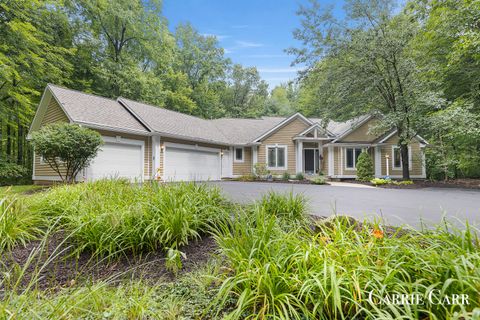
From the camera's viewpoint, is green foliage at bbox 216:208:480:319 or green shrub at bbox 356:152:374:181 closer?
green foliage at bbox 216:208:480:319

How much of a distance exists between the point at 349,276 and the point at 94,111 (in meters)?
13.8

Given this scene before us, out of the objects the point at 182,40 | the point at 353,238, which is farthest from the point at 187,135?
the point at 182,40

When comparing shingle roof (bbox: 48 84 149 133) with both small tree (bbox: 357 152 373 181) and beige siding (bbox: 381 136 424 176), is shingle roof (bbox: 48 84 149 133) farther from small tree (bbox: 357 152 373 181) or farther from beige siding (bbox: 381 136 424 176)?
beige siding (bbox: 381 136 424 176)

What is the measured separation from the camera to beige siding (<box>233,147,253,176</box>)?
19203 mm

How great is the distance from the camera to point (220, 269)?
246 centimetres

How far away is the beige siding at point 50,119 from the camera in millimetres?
11949

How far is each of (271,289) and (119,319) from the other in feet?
3.73

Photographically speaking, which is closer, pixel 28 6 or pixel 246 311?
pixel 246 311

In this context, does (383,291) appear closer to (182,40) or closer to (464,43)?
(464,43)

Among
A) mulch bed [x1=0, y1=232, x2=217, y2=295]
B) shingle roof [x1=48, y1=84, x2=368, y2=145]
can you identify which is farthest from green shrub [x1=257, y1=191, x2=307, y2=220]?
shingle roof [x1=48, y1=84, x2=368, y2=145]

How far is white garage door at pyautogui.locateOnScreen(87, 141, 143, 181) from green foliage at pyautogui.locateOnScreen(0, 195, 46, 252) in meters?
7.40

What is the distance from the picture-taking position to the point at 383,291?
1.64m

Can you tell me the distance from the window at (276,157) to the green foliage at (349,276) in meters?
16.2

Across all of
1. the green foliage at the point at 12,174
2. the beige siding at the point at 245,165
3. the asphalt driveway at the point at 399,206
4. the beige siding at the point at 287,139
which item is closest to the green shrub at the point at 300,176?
the beige siding at the point at 287,139
